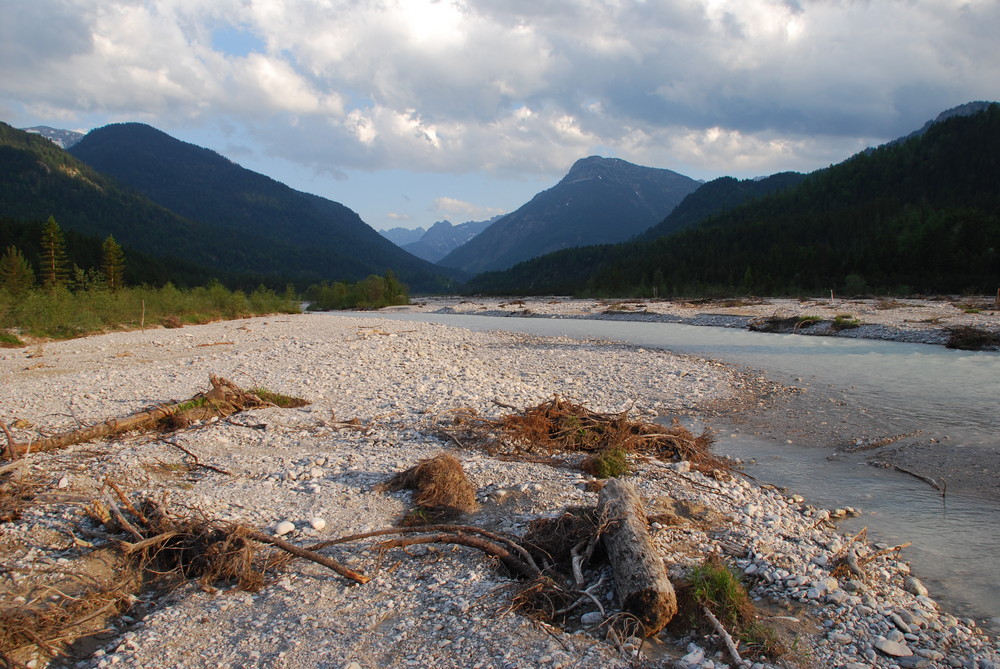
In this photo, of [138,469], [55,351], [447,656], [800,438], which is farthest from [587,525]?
[55,351]

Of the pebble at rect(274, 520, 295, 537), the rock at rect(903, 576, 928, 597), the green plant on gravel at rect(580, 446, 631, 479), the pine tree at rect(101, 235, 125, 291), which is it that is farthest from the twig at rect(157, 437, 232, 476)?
the pine tree at rect(101, 235, 125, 291)

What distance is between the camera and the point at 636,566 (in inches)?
186

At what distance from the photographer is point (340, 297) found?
3529 inches

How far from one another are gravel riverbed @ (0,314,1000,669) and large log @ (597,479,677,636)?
8.1 inches

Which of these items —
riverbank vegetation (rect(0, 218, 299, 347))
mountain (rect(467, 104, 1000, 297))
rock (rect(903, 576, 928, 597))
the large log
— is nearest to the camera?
the large log

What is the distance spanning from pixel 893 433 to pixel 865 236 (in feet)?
273

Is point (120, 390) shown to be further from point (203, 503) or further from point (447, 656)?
point (447, 656)

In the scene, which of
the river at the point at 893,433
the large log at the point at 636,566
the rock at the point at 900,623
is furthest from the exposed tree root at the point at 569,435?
the rock at the point at 900,623

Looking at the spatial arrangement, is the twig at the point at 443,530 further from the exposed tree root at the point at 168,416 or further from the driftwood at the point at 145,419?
the exposed tree root at the point at 168,416

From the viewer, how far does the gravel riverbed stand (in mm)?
4164

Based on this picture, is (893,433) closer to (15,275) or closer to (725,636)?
(725,636)

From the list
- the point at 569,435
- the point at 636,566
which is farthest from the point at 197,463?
the point at 636,566

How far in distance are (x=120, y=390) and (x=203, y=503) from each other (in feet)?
26.3

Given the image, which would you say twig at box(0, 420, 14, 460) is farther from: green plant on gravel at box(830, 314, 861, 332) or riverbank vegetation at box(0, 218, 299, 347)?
green plant on gravel at box(830, 314, 861, 332)
